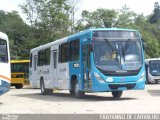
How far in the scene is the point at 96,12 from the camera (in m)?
68.1

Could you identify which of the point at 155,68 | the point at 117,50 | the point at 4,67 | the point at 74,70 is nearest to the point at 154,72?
the point at 155,68

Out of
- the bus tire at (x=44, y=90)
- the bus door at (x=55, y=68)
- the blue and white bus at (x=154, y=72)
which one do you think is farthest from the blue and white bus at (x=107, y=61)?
the blue and white bus at (x=154, y=72)

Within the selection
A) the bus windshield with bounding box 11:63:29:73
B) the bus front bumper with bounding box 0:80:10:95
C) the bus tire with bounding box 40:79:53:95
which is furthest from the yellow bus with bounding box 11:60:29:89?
the bus front bumper with bounding box 0:80:10:95

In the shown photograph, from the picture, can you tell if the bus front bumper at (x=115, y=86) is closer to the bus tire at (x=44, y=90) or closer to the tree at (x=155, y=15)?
the bus tire at (x=44, y=90)

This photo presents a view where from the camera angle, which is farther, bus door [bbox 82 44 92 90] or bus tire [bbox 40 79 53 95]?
bus tire [bbox 40 79 53 95]

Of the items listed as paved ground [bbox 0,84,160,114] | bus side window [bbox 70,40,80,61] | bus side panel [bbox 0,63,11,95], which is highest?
bus side window [bbox 70,40,80,61]

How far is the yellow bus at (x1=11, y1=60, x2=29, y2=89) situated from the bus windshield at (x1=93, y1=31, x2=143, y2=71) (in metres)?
23.3

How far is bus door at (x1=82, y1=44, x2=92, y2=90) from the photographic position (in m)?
19.3

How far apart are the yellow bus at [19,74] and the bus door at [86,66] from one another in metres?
22.4

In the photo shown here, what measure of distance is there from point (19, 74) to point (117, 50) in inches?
937

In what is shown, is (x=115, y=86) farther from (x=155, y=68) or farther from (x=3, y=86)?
(x=155, y=68)

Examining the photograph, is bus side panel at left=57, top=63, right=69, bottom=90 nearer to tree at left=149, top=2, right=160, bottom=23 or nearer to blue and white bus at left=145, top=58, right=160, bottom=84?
blue and white bus at left=145, top=58, right=160, bottom=84

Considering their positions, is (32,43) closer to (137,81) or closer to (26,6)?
(26,6)

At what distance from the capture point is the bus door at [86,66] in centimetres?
1930
